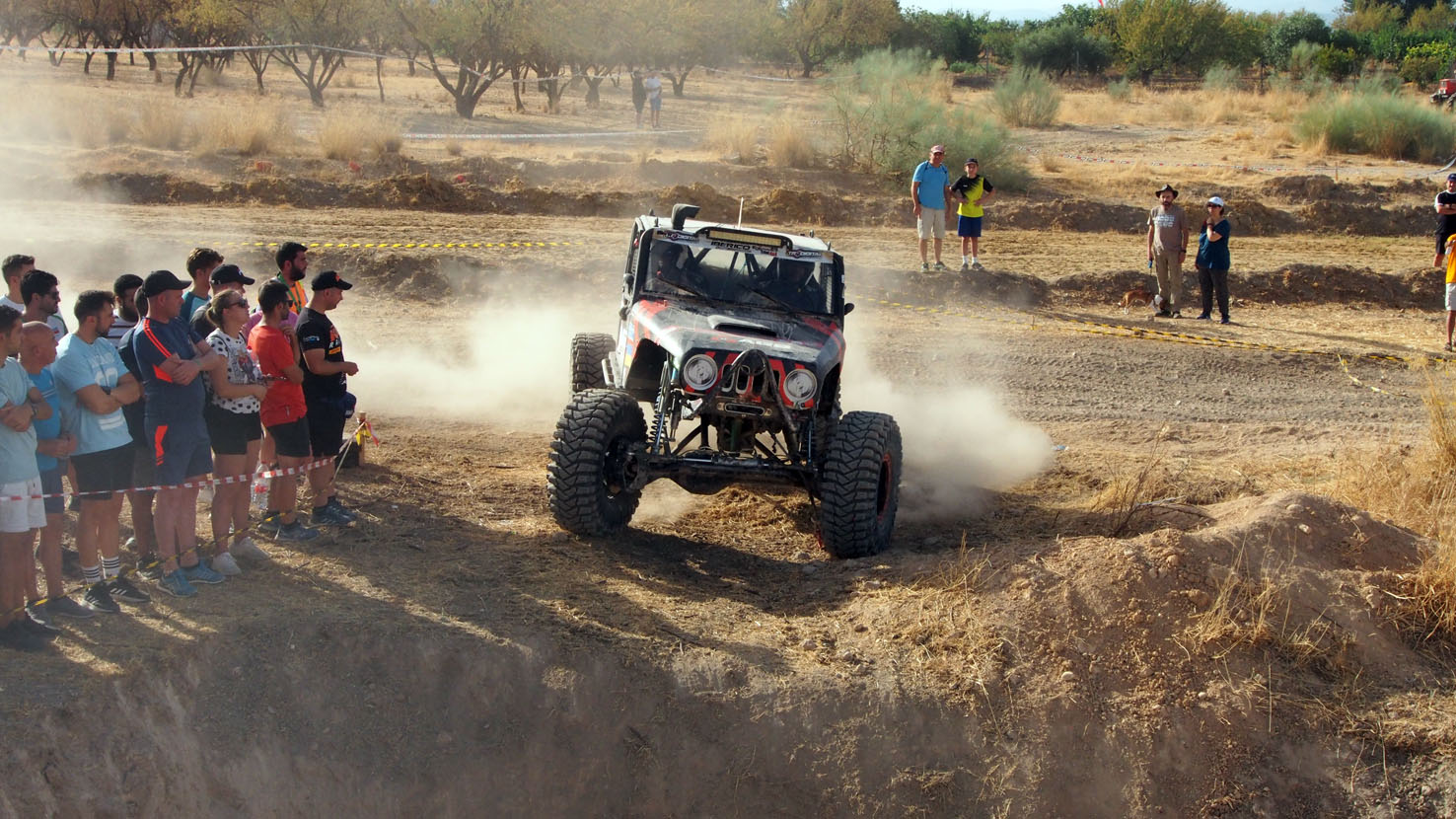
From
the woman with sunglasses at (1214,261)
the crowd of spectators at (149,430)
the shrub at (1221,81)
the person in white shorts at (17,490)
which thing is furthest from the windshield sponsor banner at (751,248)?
the shrub at (1221,81)

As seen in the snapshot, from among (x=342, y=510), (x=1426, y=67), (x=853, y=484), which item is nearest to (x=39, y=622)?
(x=342, y=510)

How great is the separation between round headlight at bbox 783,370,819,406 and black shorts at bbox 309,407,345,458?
2790 mm

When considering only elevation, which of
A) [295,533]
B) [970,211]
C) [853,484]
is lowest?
[295,533]

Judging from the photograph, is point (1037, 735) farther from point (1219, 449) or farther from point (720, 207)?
point (720, 207)

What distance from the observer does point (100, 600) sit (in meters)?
5.96

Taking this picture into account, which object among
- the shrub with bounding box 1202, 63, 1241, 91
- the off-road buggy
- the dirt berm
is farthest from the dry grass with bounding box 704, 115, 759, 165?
the shrub with bounding box 1202, 63, 1241, 91

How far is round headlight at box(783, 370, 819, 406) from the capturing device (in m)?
7.11

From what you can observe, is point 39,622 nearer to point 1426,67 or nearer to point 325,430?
point 325,430

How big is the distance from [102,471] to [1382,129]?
30270 millimetres

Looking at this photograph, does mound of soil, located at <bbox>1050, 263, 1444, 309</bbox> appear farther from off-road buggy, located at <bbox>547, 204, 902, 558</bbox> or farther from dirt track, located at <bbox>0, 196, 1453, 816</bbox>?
off-road buggy, located at <bbox>547, 204, 902, 558</bbox>

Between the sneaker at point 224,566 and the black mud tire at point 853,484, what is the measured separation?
3.42 m

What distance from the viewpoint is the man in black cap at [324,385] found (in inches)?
280

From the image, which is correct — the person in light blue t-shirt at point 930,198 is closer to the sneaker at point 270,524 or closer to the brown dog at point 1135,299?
the brown dog at point 1135,299

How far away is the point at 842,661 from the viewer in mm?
6234
